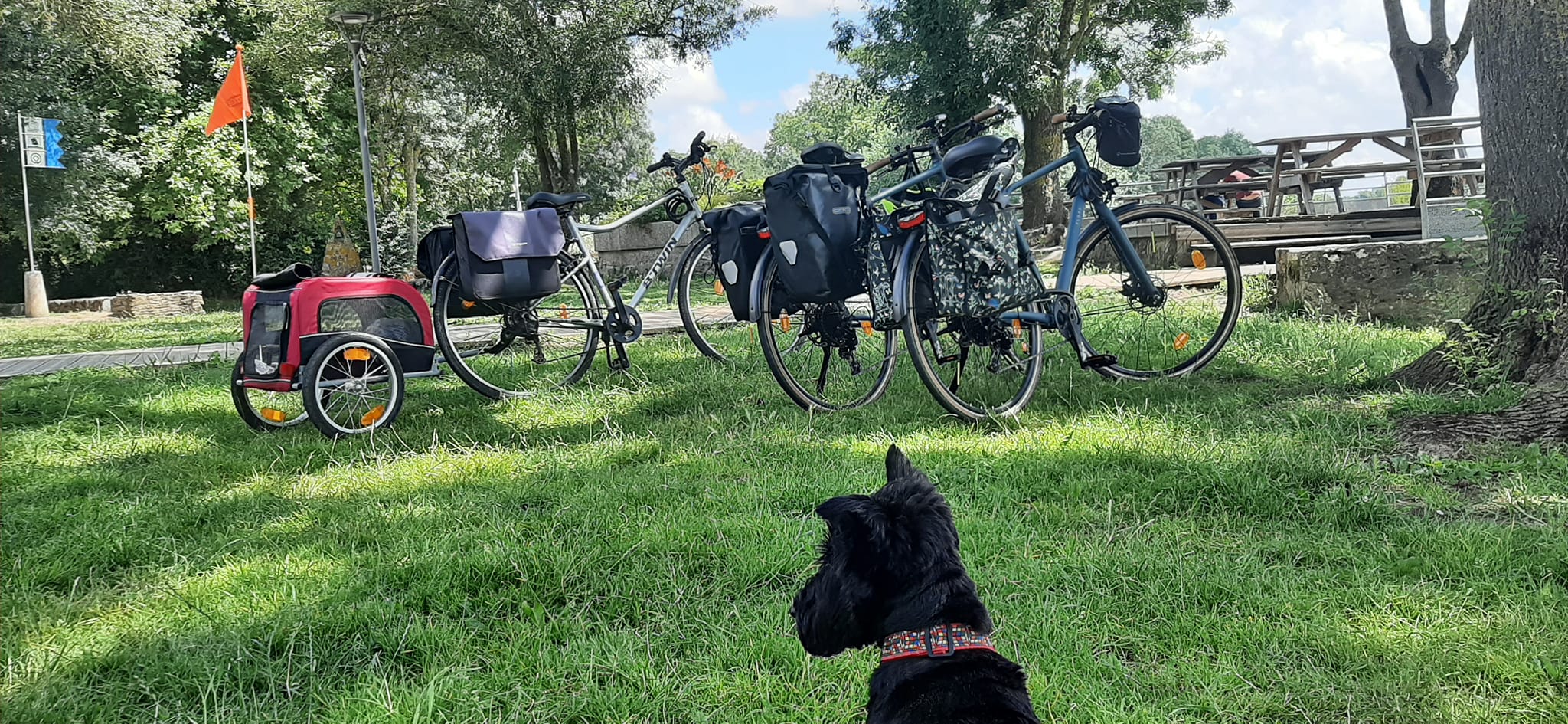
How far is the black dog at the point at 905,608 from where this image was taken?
1427 millimetres

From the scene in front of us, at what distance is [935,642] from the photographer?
1443mm

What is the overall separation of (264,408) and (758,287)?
107 inches

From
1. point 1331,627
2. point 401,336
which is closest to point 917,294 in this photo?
point 1331,627

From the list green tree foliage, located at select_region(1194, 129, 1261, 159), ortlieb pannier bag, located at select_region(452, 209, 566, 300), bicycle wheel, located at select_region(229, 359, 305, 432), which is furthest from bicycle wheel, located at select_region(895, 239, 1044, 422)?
green tree foliage, located at select_region(1194, 129, 1261, 159)

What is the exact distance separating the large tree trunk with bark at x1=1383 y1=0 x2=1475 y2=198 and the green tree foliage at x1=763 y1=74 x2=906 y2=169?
9503 mm

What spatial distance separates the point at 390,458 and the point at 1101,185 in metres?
3.64

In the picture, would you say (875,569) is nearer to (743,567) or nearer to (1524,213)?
(743,567)

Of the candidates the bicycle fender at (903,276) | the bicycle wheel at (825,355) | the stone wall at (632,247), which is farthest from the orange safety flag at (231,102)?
the bicycle fender at (903,276)

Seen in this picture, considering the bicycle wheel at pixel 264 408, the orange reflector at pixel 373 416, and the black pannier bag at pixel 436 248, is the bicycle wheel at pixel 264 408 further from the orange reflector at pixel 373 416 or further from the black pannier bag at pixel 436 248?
the black pannier bag at pixel 436 248

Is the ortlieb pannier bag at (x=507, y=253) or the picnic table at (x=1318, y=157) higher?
the picnic table at (x=1318, y=157)

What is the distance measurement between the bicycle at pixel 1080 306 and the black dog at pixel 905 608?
2.65 meters

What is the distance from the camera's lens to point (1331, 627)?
7.29 ft

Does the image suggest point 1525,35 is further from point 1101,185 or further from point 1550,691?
point 1550,691

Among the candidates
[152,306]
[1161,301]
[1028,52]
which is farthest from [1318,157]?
[152,306]
